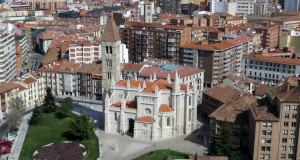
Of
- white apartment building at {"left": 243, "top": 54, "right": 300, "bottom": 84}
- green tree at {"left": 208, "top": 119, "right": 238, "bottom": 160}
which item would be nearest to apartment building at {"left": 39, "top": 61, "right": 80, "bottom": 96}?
white apartment building at {"left": 243, "top": 54, "right": 300, "bottom": 84}

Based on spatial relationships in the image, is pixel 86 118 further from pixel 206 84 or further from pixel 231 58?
pixel 231 58

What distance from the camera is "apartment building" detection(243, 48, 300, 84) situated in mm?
128625

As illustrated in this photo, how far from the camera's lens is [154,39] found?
159 meters

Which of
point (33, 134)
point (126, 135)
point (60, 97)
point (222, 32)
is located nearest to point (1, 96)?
point (33, 134)

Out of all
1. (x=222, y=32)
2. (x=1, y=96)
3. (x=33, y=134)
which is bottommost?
(x=33, y=134)

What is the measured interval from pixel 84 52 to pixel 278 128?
3350 inches

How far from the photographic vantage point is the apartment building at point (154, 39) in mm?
153375

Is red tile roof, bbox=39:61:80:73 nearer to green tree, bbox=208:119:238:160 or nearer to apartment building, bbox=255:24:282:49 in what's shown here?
green tree, bbox=208:119:238:160

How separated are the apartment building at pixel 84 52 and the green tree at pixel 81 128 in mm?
55411

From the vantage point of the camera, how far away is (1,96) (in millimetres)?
106125

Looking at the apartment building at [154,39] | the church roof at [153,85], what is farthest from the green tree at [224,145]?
the apartment building at [154,39]

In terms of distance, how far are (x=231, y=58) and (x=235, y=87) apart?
39673 mm

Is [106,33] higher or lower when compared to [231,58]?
higher

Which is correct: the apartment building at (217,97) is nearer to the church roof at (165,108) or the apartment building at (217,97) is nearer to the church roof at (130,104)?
the church roof at (165,108)
